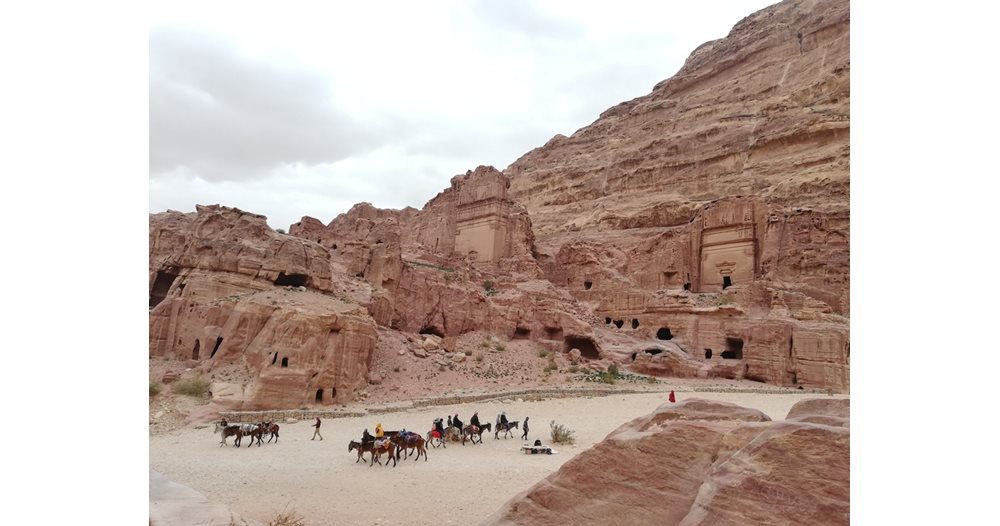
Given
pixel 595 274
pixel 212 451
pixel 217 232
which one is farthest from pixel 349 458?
pixel 595 274

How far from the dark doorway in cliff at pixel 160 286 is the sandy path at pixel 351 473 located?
9293 millimetres

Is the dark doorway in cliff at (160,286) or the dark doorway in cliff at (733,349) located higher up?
the dark doorway in cliff at (160,286)

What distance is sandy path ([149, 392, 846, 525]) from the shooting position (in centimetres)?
859

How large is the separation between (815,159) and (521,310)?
116 ft

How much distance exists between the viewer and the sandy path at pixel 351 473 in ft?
28.2

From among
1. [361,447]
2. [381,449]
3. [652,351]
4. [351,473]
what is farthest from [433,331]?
[351,473]

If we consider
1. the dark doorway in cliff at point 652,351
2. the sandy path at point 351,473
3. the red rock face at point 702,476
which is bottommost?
the dark doorway in cliff at point 652,351

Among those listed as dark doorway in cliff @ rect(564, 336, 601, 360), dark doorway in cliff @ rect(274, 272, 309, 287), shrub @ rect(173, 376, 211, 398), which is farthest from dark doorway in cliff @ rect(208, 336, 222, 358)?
dark doorway in cliff @ rect(564, 336, 601, 360)

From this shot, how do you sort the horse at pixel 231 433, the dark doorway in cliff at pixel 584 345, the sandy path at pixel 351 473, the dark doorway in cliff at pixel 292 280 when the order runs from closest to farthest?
the sandy path at pixel 351 473 < the horse at pixel 231 433 < the dark doorway in cliff at pixel 292 280 < the dark doorway in cliff at pixel 584 345

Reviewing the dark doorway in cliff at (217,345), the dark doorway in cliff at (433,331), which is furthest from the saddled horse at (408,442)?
the dark doorway in cliff at (433,331)

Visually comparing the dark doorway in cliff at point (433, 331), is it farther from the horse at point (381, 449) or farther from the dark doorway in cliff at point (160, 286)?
the horse at point (381, 449)

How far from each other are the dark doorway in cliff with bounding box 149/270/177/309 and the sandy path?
9.29m

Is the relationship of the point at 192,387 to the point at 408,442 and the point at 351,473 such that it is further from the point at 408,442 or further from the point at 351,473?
the point at 351,473
